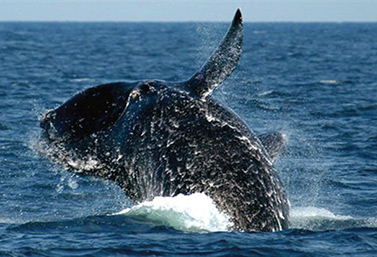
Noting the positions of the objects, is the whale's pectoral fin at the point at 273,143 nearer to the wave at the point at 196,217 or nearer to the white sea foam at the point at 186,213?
the wave at the point at 196,217

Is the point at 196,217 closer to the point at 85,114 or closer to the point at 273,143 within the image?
the point at 273,143

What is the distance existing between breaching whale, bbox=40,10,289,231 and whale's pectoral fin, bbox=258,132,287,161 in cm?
28

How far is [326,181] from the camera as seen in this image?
17625 millimetres

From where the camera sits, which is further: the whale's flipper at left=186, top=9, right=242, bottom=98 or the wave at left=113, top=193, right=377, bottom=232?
the whale's flipper at left=186, top=9, right=242, bottom=98

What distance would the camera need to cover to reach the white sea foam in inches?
437

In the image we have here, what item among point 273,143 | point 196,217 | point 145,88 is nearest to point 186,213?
point 196,217

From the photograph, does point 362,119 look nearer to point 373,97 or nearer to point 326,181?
point 373,97

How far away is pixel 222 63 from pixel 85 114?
1962mm

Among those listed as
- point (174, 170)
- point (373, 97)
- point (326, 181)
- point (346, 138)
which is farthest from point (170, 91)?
point (373, 97)

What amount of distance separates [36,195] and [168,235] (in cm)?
513

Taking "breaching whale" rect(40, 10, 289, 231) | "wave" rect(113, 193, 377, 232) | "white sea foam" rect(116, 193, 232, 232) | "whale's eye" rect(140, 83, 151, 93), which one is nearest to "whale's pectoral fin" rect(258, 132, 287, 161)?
"breaching whale" rect(40, 10, 289, 231)

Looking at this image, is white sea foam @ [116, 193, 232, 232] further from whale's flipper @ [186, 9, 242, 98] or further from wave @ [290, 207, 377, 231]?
wave @ [290, 207, 377, 231]

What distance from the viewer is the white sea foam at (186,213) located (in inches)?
437

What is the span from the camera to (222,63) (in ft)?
38.3
